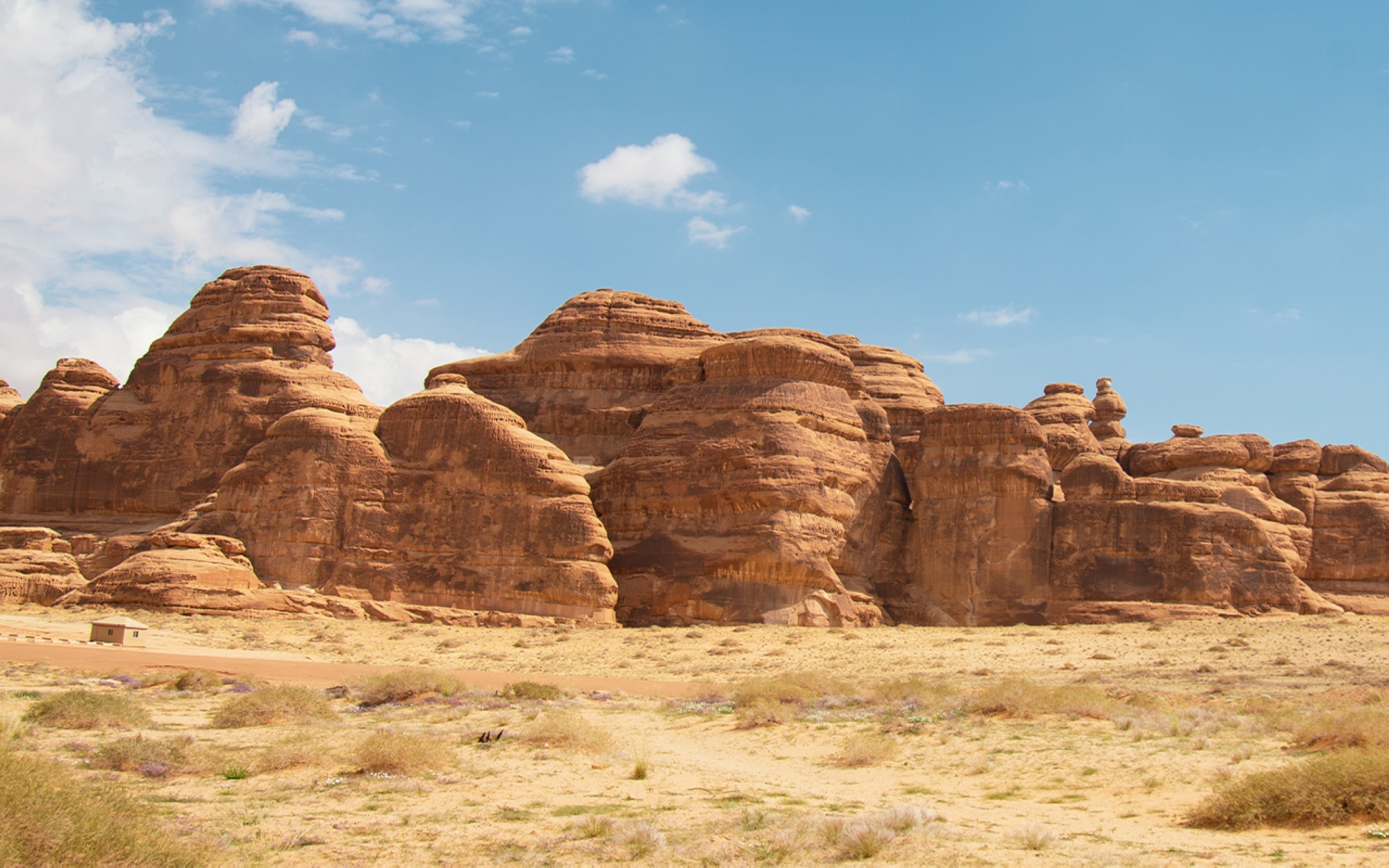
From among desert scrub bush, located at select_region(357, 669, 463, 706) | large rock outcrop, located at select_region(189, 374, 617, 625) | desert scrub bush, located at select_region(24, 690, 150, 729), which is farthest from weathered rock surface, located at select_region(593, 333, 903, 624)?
desert scrub bush, located at select_region(24, 690, 150, 729)

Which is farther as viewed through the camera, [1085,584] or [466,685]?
[1085,584]

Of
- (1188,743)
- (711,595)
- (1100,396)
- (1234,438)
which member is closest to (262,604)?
(711,595)

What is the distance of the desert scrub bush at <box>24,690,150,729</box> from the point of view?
52.2 feet

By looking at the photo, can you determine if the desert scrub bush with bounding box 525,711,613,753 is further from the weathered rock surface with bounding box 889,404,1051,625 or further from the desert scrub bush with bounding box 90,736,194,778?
the weathered rock surface with bounding box 889,404,1051,625

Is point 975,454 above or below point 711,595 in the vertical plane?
above

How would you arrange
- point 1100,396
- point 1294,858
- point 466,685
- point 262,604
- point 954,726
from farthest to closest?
1. point 1100,396
2. point 262,604
3. point 466,685
4. point 954,726
5. point 1294,858

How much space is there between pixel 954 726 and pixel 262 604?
23.1 metres

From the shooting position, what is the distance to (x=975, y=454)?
44031 millimetres

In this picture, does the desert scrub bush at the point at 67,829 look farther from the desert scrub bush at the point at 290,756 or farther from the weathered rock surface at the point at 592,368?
the weathered rock surface at the point at 592,368

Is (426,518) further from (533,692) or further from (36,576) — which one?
(533,692)

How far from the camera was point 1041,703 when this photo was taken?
61.3ft

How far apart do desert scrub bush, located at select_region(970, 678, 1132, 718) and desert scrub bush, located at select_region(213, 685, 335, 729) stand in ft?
33.3

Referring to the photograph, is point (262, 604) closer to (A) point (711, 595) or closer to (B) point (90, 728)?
(A) point (711, 595)

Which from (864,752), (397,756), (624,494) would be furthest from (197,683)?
(624,494)
